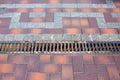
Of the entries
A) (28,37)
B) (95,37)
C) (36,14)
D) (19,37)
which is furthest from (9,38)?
(95,37)

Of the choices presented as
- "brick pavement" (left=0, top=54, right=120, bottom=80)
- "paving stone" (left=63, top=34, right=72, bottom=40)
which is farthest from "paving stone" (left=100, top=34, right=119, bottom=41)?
"paving stone" (left=63, top=34, right=72, bottom=40)

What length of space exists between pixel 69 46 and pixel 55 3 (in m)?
1.15

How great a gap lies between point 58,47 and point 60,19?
25.0 inches

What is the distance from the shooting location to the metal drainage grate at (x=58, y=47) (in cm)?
257

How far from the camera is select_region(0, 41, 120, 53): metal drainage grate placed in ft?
8.43

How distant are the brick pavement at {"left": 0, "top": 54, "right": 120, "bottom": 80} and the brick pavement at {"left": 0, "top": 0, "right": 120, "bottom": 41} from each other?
0.36 m

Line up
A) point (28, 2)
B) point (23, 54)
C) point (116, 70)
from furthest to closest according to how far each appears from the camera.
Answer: point (28, 2), point (23, 54), point (116, 70)

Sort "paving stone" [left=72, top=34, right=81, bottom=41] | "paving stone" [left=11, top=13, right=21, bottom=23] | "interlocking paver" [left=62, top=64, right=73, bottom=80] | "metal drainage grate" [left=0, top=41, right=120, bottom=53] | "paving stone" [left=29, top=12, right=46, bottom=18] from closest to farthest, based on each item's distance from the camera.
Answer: "interlocking paver" [left=62, top=64, right=73, bottom=80], "metal drainage grate" [left=0, top=41, right=120, bottom=53], "paving stone" [left=72, top=34, right=81, bottom=41], "paving stone" [left=11, top=13, right=21, bottom=23], "paving stone" [left=29, top=12, right=46, bottom=18]

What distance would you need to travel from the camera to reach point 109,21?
301cm

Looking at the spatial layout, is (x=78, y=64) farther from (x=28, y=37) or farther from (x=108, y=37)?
(x=28, y=37)

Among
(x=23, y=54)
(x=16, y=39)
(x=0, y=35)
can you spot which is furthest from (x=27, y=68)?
(x=0, y=35)

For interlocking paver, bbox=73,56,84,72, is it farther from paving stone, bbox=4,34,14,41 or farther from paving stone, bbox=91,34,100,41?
paving stone, bbox=4,34,14,41

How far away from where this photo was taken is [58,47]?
8.54 feet

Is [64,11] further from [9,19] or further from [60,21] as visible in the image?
[9,19]
